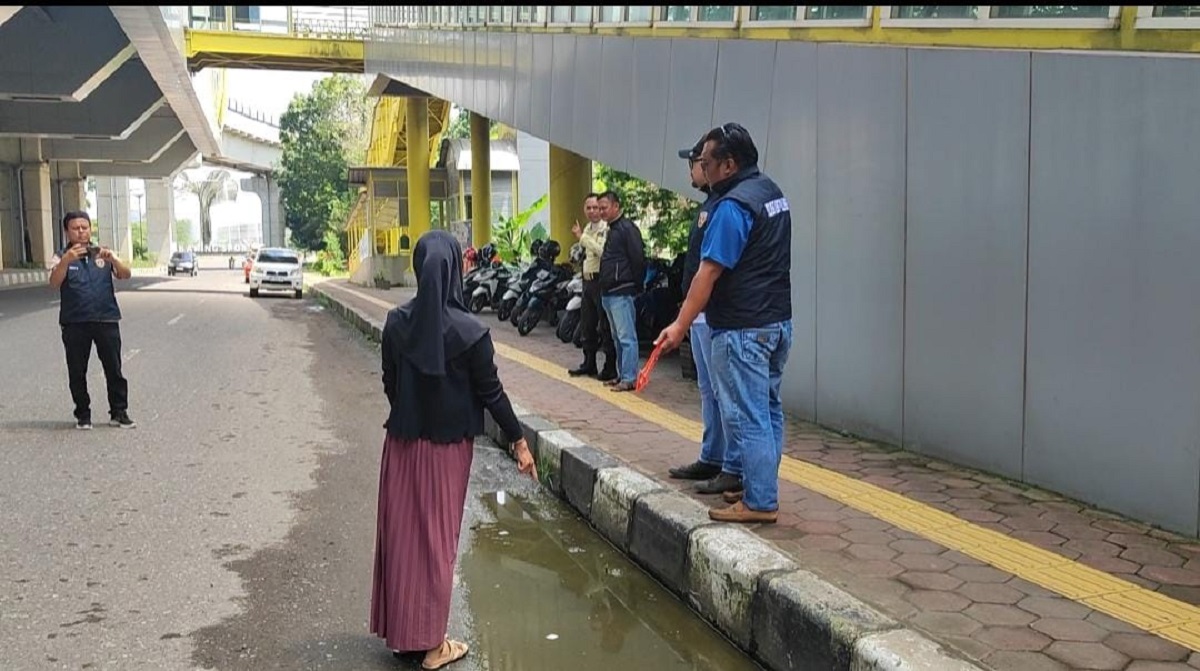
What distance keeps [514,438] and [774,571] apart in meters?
1.14

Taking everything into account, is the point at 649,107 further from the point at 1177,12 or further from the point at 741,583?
the point at 741,583

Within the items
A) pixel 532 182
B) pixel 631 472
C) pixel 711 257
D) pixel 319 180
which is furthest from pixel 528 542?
pixel 319 180

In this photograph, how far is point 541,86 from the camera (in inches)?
512

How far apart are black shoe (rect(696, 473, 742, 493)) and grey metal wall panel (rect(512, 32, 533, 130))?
971 centimetres

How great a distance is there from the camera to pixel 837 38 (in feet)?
20.8

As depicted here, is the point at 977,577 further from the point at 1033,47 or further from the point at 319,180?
the point at 319,180

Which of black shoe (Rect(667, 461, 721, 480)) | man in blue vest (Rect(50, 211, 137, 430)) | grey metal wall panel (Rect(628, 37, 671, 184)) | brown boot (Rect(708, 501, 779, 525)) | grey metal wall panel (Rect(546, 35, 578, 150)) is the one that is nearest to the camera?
brown boot (Rect(708, 501, 779, 525))

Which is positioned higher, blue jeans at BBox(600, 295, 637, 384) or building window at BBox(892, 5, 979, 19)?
building window at BBox(892, 5, 979, 19)

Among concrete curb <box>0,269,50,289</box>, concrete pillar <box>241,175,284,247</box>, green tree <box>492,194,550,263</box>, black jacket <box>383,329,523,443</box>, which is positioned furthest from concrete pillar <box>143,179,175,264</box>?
black jacket <box>383,329,523,443</box>

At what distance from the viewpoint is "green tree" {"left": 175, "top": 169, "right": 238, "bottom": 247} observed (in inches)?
3954

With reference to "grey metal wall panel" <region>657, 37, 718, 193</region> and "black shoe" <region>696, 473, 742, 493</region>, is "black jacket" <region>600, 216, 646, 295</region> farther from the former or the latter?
"black shoe" <region>696, 473, 742, 493</region>

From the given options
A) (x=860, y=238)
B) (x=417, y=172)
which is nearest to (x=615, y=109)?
(x=860, y=238)

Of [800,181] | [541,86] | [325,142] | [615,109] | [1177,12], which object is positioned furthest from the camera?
[325,142]

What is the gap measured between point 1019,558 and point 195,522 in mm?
4150
